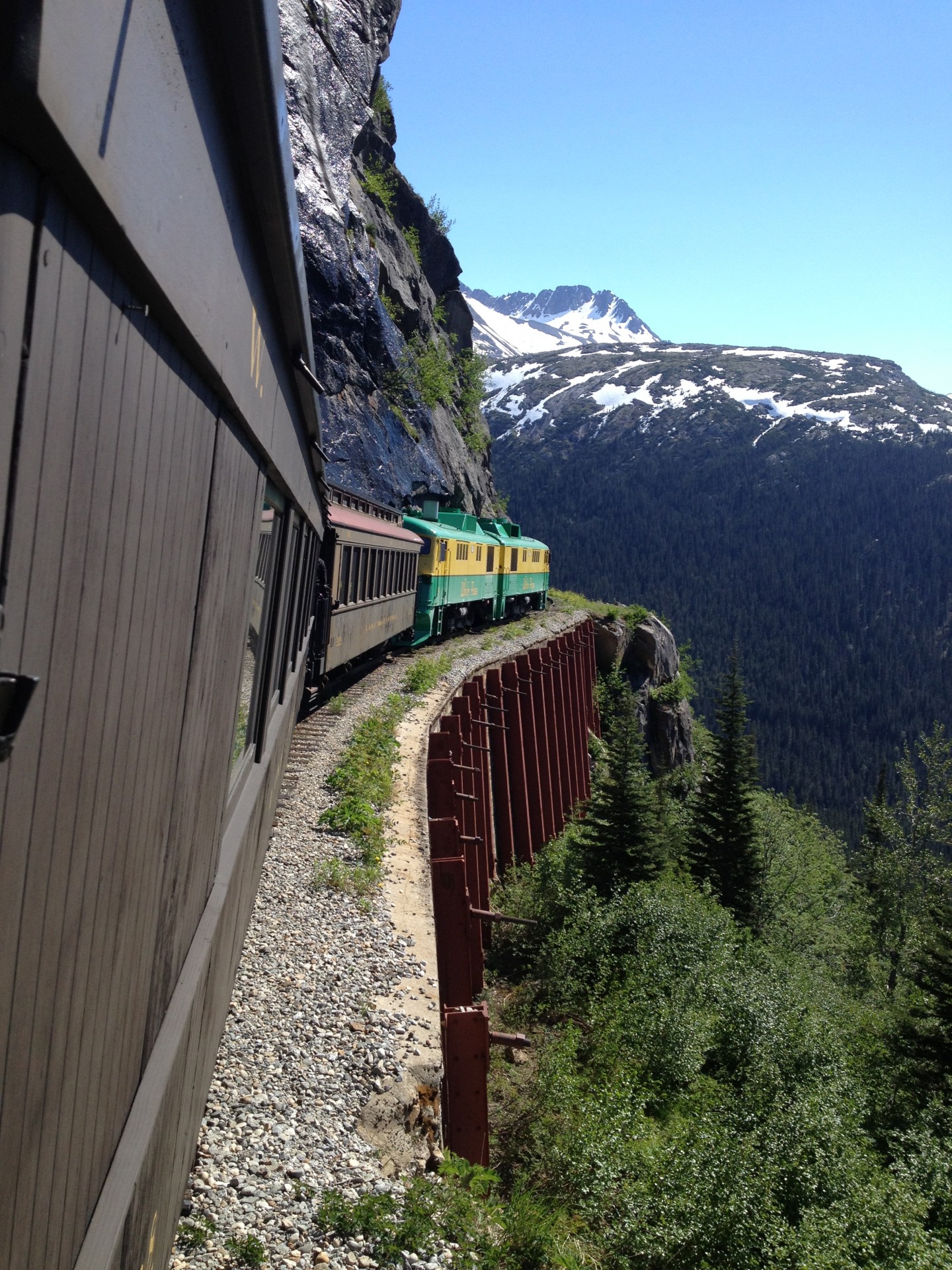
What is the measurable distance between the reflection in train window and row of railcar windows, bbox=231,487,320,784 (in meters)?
4.98

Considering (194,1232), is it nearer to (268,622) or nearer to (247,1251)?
(247,1251)

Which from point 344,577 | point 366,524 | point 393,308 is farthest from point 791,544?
point 344,577

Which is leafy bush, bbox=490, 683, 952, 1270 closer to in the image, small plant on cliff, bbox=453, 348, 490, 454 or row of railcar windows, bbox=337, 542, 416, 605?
row of railcar windows, bbox=337, 542, 416, 605

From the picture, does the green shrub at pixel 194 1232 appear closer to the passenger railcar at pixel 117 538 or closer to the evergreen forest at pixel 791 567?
the passenger railcar at pixel 117 538

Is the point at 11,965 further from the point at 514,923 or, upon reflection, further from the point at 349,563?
the point at 514,923

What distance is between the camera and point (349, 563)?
12.9 metres

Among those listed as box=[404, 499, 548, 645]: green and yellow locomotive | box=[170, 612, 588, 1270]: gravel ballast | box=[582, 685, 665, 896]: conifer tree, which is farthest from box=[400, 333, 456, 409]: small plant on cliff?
box=[170, 612, 588, 1270]: gravel ballast

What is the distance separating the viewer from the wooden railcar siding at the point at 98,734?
109 centimetres

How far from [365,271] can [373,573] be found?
25.6 m

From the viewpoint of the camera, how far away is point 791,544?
5910 inches

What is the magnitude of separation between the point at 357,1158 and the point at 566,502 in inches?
6691

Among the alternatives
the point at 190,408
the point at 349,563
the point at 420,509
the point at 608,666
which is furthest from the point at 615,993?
the point at 608,666

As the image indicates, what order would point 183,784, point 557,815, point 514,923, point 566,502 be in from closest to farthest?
point 183,784, point 514,923, point 557,815, point 566,502

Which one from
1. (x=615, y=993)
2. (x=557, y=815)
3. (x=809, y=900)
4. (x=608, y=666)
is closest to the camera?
(x=615, y=993)
